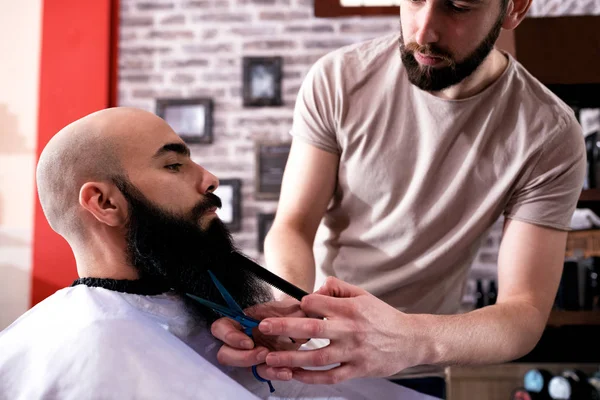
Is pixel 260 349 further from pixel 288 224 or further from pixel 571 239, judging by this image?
pixel 571 239

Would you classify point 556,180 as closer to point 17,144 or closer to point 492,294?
point 492,294

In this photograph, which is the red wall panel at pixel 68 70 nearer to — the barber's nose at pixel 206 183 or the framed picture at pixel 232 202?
the framed picture at pixel 232 202

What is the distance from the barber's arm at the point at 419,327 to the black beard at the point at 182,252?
0.84 ft

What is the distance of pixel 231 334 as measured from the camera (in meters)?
1.13

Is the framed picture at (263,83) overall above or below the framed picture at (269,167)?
above

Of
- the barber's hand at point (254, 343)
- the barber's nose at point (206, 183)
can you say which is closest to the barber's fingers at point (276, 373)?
the barber's hand at point (254, 343)

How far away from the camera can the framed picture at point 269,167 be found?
411cm

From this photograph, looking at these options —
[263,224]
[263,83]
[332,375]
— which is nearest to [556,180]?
[332,375]

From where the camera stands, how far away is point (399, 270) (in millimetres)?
1646

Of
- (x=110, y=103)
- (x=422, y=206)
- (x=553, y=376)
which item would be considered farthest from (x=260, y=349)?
(x=110, y=103)

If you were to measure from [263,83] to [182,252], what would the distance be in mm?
3041

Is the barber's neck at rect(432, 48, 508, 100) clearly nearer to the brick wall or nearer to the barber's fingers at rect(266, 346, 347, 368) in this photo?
the barber's fingers at rect(266, 346, 347, 368)

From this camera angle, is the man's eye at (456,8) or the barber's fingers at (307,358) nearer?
the barber's fingers at (307,358)

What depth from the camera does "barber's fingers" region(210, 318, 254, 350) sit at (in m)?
1.12
